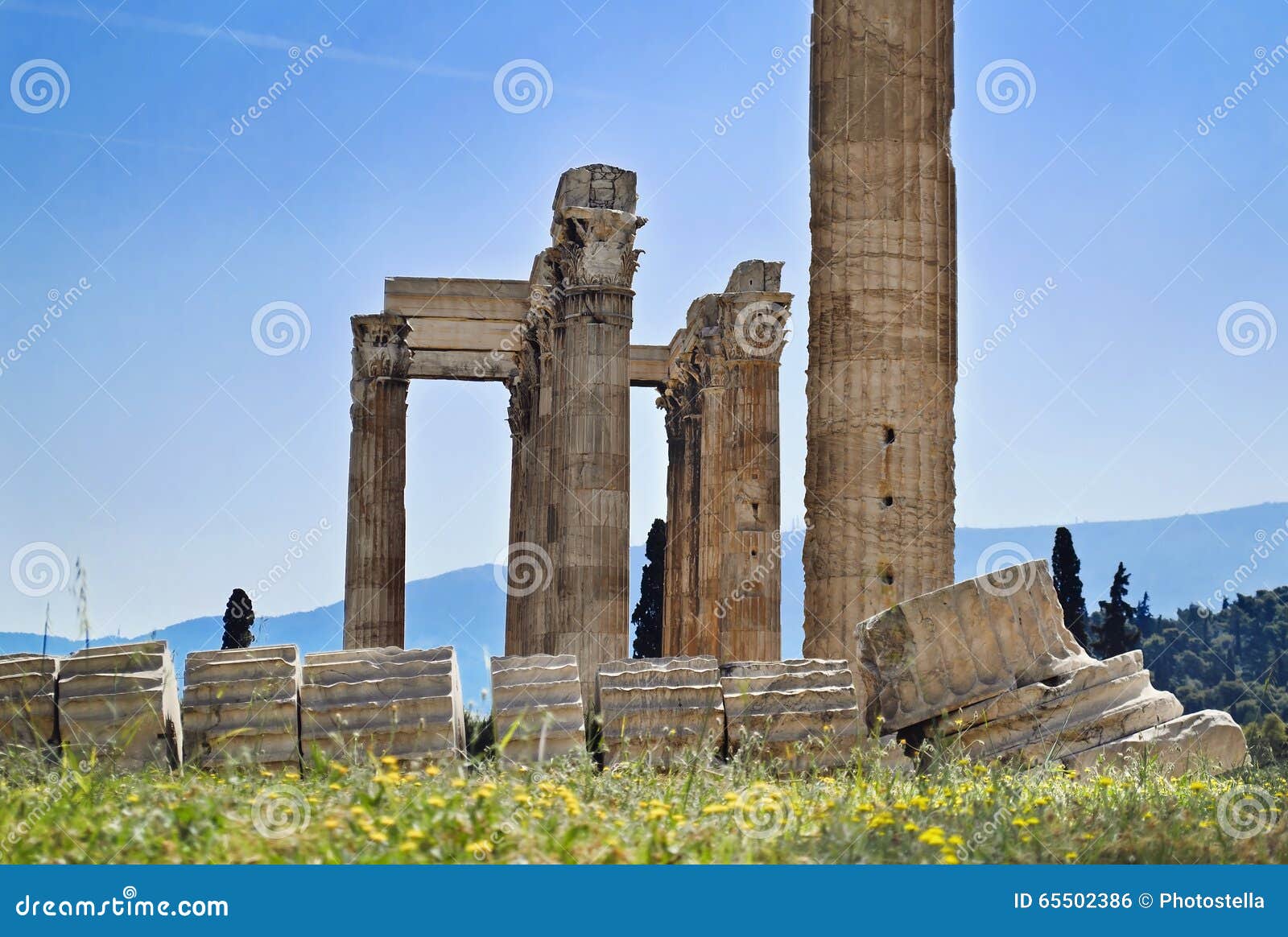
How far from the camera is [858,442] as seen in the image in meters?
14.1

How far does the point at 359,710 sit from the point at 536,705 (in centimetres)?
117

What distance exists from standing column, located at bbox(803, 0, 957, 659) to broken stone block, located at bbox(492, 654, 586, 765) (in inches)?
175

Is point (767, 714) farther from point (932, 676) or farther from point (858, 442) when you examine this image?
point (858, 442)

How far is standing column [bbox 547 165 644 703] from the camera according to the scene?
21938mm

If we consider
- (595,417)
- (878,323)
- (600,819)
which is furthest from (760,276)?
(600,819)

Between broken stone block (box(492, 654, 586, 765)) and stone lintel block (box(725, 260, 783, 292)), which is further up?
stone lintel block (box(725, 260, 783, 292))

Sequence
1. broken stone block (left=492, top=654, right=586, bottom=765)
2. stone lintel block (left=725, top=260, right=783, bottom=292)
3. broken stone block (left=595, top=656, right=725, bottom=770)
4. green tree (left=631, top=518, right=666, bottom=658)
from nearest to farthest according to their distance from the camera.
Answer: broken stone block (left=492, top=654, right=586, bottom=765) < broken stone block (left=595, top=656, right=725, bottom=770) < stone lintel block (left=725, top=260, right=783, bottom=292) < green tree (left=631, top=518, right=666, bottom=658)

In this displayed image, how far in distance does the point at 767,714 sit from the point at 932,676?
1.64 metres

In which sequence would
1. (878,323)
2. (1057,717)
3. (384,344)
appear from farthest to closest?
(384,344) → (878,323) → (1057,717)

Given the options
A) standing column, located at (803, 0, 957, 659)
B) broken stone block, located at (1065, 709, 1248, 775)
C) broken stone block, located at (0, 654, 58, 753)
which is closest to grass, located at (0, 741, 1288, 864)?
broken stone block, located at (0, 654, 58, 753)

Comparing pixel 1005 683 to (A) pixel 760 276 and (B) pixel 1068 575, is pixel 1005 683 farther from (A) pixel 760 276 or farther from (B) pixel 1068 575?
(B) pixel 1068 575

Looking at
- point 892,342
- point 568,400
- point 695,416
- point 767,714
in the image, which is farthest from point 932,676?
point 695,416

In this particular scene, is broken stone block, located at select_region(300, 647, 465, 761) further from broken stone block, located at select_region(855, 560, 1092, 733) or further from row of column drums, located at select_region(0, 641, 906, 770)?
broken stone block, located at select_region(855, 560, 1092, 733)

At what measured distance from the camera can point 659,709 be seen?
1010cm
